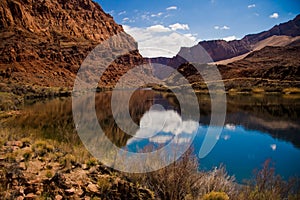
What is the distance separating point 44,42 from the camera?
96688 millimetres

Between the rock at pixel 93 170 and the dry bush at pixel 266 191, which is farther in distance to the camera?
the rock at pixel 93 170

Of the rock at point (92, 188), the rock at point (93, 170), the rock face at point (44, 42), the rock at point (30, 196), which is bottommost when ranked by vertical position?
the rock at point (93, 170)

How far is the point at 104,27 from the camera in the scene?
549ft

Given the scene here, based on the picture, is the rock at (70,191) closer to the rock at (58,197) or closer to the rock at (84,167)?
the rock at (58,197)

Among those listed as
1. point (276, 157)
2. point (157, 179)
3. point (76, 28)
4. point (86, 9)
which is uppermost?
point (86, 9)

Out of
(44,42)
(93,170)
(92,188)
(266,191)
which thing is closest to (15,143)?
(93,170)

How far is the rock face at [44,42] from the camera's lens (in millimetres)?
76000

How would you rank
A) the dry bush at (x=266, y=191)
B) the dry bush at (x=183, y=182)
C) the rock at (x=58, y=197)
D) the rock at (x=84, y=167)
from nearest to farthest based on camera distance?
1. the rock at (x=58, y=197)
2. the dry bush at (x=266, y=191)
3. the dry bush at (x=183, y=182)
4. the rock at (x=84, y=167)

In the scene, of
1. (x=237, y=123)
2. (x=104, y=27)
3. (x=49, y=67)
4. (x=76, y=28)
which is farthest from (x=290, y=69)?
(x=104, y=27)

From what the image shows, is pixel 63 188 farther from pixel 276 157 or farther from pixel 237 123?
pixel 237 123

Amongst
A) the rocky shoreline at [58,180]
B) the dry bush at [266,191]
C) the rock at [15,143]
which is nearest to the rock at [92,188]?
the rocky shoreline at [58,180]

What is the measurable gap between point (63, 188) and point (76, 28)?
454 feet

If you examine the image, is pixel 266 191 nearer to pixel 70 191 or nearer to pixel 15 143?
pixel 70 191

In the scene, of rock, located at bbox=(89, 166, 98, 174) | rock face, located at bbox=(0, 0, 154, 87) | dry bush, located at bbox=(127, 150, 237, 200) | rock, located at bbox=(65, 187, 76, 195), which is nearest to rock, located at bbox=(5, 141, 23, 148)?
rock, located at bbox=(89, 166, 98, 174)
